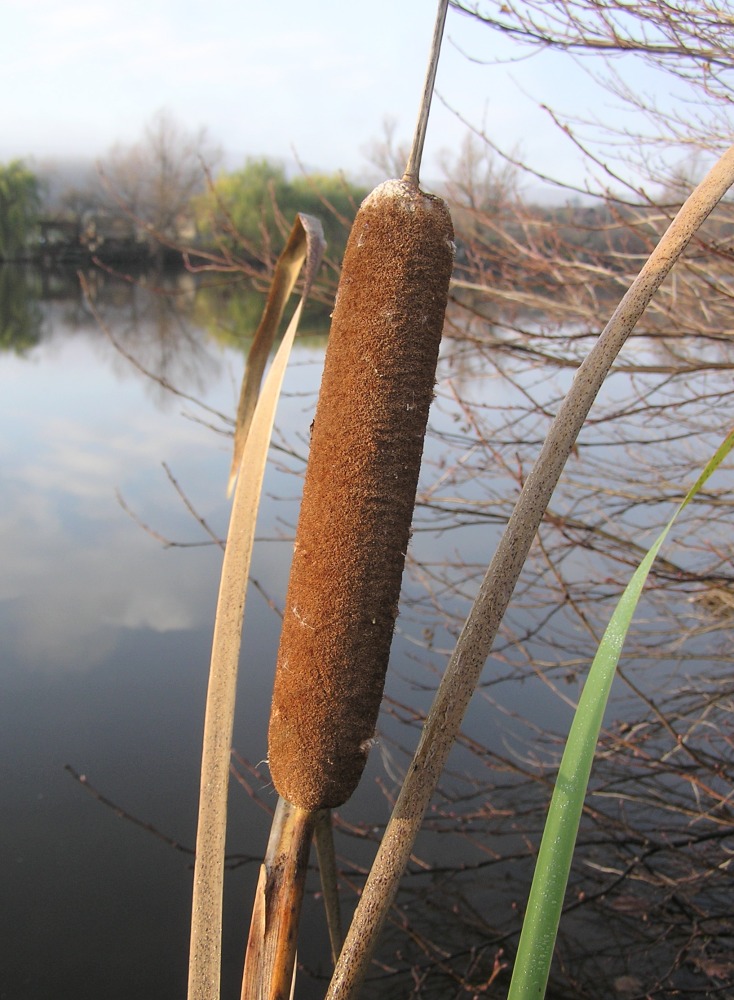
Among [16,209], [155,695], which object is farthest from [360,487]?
[16,209]

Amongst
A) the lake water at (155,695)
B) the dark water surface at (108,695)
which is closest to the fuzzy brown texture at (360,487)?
the lake water at (155,695)

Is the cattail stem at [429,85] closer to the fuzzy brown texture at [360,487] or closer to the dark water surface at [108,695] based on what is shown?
the fuzzy brown texture at [360,487]

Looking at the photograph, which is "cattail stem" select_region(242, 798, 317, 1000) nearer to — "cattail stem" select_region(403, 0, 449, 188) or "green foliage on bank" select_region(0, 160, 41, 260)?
"cattail stem" select_region(403, 0, 449, 188)

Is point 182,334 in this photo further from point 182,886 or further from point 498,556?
point 498,556

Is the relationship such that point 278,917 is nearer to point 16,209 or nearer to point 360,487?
point 360,487

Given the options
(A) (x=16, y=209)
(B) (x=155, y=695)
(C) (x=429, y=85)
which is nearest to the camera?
(C) (x=429, y=85)

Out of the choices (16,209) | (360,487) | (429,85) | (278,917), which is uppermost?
(16,209)
